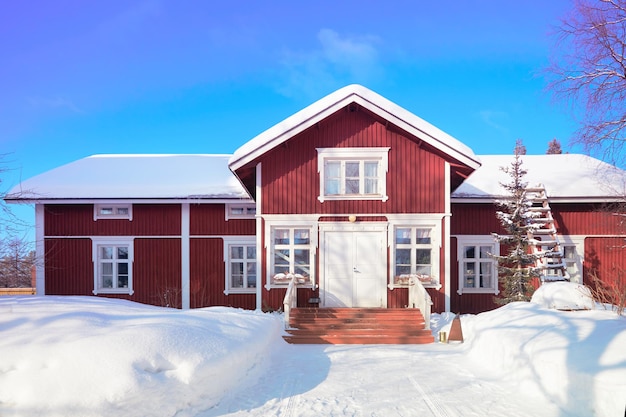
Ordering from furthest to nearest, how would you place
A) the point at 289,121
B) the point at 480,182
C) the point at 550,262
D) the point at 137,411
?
the point at 480,182 < the point at 550,262 < the point at 289,121 < the point at 137,411

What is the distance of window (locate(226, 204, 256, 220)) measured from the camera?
48.1ft

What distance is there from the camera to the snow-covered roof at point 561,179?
557 inches

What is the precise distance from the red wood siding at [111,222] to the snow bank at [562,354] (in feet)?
36.3

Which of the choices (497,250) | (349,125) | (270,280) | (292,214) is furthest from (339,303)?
(497,250)

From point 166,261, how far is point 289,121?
723 cm

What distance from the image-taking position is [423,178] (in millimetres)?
11898

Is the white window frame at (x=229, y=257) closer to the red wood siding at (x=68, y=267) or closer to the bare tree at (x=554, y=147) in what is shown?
the red wood siding at (x=68, y=267)

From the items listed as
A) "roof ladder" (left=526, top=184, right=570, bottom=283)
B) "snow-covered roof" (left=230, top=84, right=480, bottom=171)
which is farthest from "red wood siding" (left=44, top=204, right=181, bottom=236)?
"roof ladder" (left=526, top=184, right=570, bottom=283)

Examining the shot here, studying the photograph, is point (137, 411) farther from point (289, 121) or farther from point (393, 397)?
point (289, 121)

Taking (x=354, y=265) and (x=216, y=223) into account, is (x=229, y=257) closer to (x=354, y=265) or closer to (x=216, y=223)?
(x=216, y=223)

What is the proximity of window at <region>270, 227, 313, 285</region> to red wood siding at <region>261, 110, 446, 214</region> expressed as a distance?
658 mm

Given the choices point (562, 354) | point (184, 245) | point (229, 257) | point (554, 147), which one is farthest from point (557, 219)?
point (554, 147)

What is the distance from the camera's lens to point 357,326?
33.5ft

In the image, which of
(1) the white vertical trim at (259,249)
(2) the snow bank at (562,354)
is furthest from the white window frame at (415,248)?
(1) the white vertical trim at (259,249)
